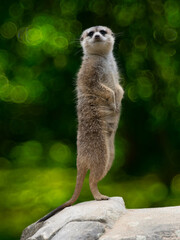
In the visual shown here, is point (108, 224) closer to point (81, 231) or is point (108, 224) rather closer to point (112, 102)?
point (81, 231)

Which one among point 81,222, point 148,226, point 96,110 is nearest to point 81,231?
point 81,222

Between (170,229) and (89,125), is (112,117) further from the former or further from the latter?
(170,229)

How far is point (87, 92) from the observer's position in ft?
12.2

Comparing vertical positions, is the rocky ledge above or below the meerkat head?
below

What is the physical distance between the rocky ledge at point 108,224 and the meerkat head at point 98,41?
1243mm

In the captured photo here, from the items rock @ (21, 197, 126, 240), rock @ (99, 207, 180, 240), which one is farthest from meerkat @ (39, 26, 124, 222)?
rock @ (99, 207, 180, 240)

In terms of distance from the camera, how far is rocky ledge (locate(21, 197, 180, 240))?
9.59 feet

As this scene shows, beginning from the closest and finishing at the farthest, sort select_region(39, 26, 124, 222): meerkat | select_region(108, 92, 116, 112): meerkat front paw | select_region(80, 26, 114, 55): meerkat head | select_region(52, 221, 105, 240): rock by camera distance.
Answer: select_region(52, 221, 105, 240): rock, select_region(39, 26, 124, 222): meerkat, select_region(108, 92, 116, 112): meerkat front paw, select_region(80, 26, 114, 55): meerkat head

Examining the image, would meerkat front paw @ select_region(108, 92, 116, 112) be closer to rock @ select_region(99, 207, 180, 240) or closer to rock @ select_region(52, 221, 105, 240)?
rock @ select_region(99, 207, 180, 240)

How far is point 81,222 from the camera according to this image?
3188mm

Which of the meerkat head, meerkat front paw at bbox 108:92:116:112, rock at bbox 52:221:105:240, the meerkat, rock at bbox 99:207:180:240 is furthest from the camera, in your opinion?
the meerkat head

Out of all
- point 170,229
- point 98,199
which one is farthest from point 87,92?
point 170,229

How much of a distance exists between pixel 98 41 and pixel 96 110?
0.60m

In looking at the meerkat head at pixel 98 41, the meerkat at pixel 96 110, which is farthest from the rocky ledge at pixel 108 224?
the meerkat head at pixel 98 41
